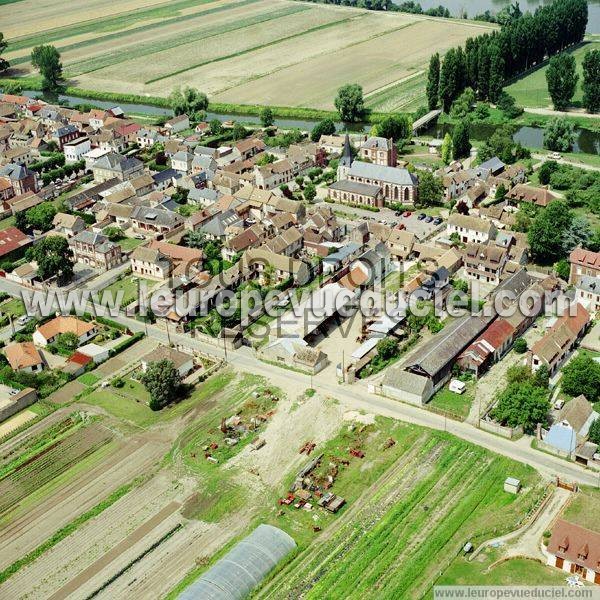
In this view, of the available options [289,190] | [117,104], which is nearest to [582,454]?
[289,190]

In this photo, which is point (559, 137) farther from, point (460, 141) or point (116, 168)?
point (116, 168)

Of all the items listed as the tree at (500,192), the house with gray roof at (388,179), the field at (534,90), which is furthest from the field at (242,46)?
the tree at (500,192)

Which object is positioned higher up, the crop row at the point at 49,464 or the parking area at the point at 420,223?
the parking area at the point at 420,223

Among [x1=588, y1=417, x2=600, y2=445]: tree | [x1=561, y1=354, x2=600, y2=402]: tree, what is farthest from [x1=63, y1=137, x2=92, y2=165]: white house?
[x1=588, y1=417, x2=600, y2=445]: tree

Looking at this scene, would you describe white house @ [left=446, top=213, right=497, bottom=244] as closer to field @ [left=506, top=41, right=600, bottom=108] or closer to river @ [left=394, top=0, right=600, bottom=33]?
field @ [left=506, top=41, right=600, bottom=108]

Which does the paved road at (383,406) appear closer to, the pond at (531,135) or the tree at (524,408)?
the tree at (524,408)

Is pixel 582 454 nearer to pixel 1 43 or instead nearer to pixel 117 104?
pixel 117 104
